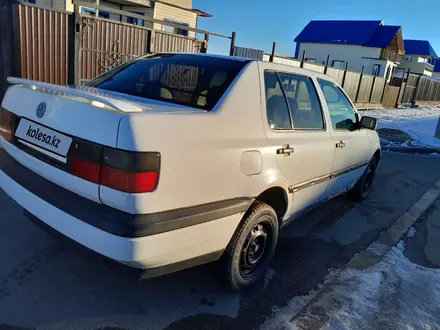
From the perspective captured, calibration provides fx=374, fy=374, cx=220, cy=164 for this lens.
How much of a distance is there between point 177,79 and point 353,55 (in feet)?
158

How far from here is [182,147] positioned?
6.81 ft

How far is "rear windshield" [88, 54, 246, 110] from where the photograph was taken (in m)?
2.69

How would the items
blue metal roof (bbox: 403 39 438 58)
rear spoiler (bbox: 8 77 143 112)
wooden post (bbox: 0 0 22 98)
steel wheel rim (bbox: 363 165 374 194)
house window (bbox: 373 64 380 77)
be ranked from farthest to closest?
1. blue metal roof (bbox: 403 39 438 58)
2. house window (bbox: 373 64 380 77)
3. wooden post (bbox: 0 0 22 98)
4. steel wheel rim (bbox: 363 165 374 194)
5. rear spoiler (bbox: 8 77 143 112)

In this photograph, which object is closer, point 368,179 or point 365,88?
point 368,179

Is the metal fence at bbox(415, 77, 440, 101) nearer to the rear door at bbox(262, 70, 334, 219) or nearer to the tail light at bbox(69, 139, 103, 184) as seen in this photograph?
the rear door at bbox(262, 70, 334, 219)

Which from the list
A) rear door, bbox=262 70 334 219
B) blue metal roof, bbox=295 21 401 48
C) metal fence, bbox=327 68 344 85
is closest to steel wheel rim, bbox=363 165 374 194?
rear door, bbox=262 70 334 219

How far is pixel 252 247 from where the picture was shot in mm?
2938

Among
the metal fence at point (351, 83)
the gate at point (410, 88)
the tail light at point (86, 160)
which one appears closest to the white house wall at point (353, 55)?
the gate at point (410, 88)

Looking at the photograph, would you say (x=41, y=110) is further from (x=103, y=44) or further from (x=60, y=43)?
(x=103, y=44)

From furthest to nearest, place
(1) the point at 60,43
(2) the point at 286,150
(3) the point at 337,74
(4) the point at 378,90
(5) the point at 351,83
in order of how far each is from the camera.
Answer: (4) the point at 378,90, (5) the point at 351,83, (3) the point at 337,74, (1) the point at 60,43, (2) the point at 286,150

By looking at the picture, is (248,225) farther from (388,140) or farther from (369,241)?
(388,140)

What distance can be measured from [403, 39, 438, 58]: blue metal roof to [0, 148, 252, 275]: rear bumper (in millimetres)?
65230

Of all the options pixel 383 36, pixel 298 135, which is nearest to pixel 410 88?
pixel 383 36

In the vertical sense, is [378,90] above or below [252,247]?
above
